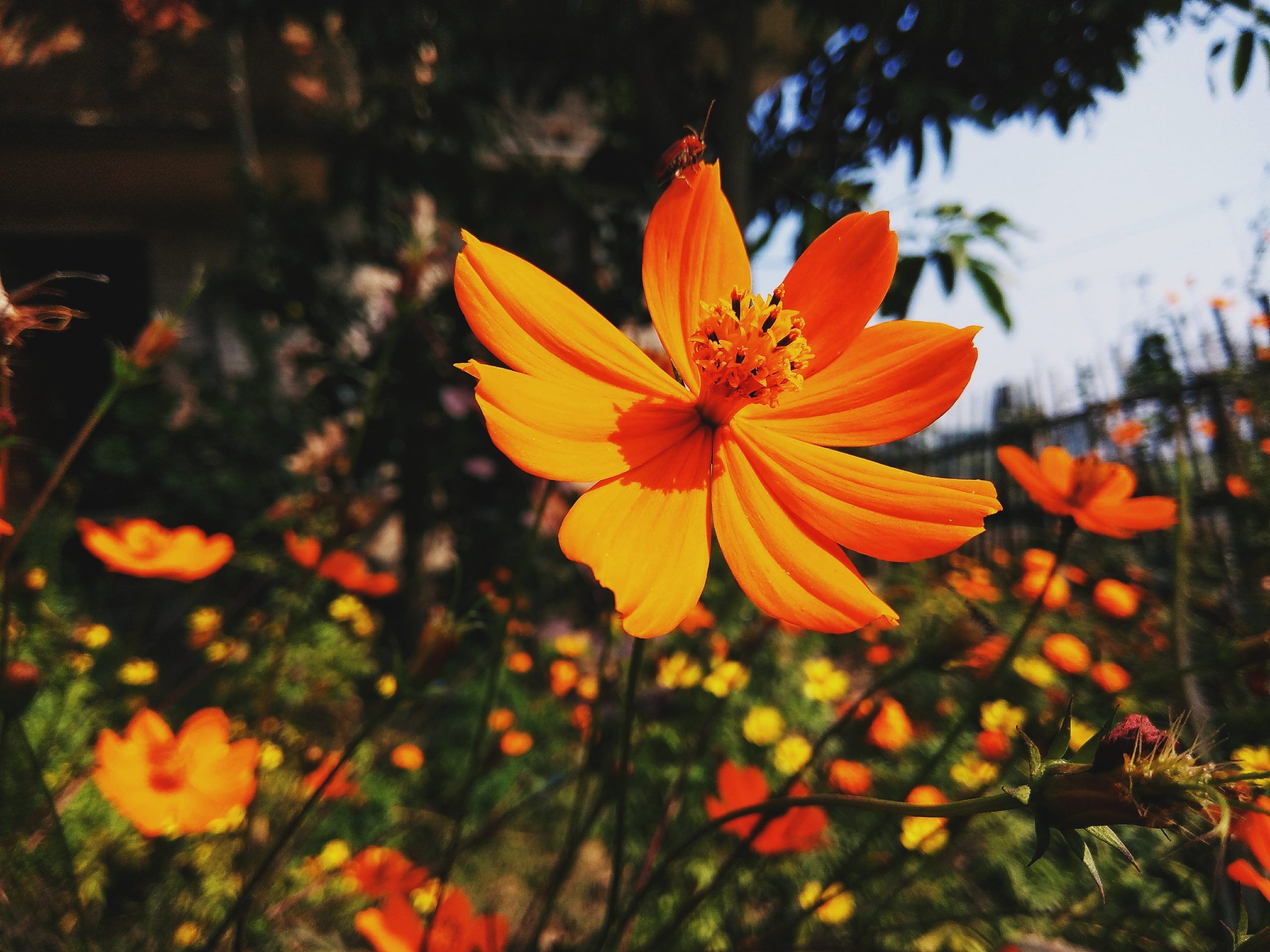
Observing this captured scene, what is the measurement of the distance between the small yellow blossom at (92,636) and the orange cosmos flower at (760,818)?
1.01 meters

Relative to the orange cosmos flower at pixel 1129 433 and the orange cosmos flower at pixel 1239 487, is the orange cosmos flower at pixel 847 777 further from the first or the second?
the orange cosmos flower at pixel 1129 433

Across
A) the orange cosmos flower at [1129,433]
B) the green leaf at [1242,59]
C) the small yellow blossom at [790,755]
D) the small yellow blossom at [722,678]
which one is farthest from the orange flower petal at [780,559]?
the orange cosmos flower at [1129,433]

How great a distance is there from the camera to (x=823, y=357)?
1.54 feet

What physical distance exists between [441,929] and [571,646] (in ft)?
3.35

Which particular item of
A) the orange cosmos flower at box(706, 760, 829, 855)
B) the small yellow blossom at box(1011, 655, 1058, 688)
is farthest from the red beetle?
the small yellow blossom at box(1011, 655, 1058, 688)

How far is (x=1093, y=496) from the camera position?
0.63 metres

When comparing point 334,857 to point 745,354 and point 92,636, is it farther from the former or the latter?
point 745,354

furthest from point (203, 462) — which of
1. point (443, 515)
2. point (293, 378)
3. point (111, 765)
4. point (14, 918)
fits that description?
point (14, 918)

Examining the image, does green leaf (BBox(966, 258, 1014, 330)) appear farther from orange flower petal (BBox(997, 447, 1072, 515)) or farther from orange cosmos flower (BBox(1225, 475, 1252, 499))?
orange cosmos flower (BBox(1225, 475, 1252, 499))

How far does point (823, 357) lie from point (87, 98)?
290cm

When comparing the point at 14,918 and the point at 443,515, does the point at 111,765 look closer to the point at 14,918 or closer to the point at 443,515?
the point at 14,918

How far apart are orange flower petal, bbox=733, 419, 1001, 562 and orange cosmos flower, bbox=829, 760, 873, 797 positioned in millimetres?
726

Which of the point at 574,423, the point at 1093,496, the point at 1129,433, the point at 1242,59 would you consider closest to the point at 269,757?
the point at 574,423

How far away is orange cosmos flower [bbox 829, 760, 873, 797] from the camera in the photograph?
100cm
